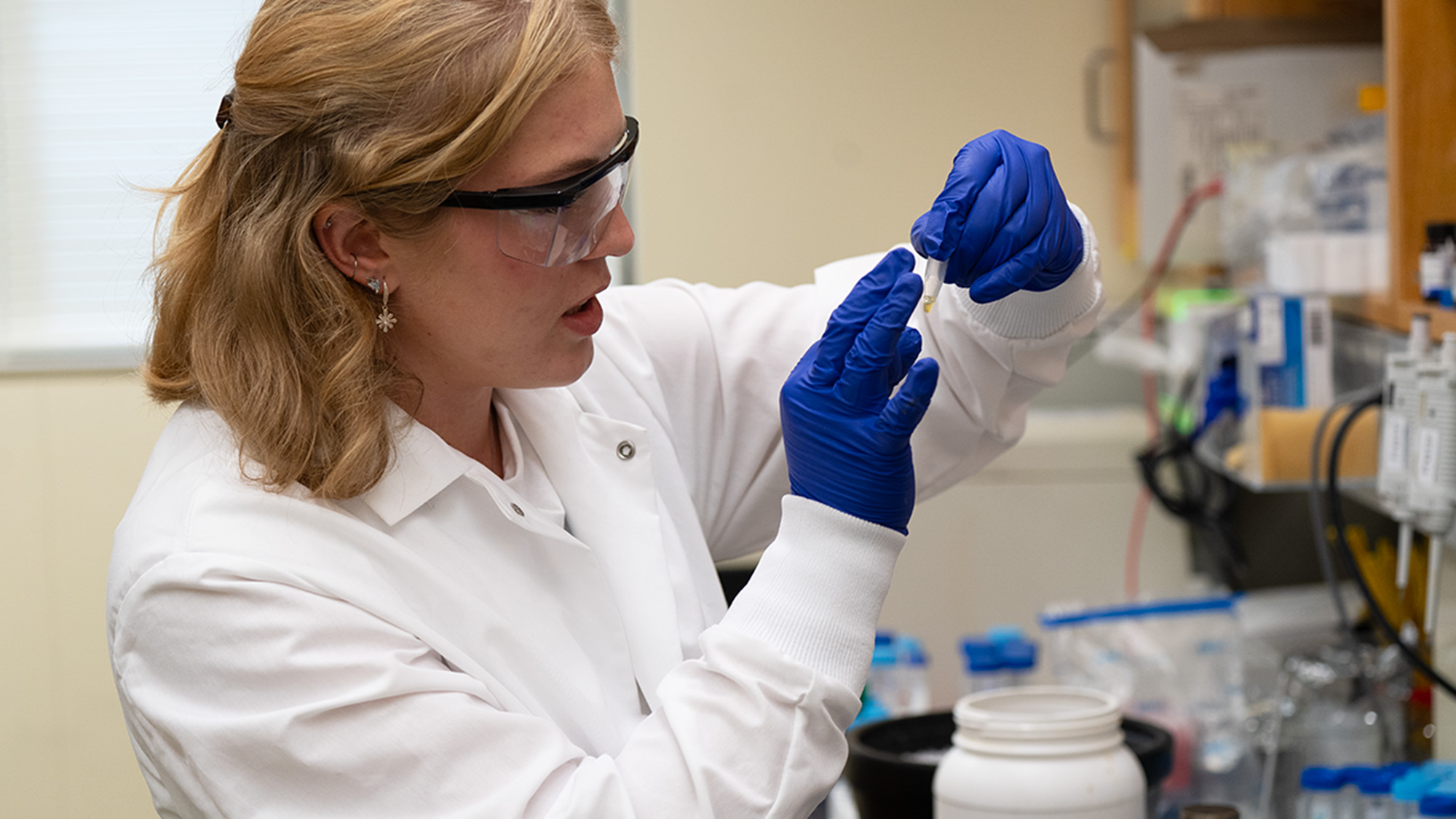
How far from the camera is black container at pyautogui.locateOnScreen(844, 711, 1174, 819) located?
1.36m

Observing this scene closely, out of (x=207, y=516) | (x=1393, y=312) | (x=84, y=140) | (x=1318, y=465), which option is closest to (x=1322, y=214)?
(x=1393, y=312)

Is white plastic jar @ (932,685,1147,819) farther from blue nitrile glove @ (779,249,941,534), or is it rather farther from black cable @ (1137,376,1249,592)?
black cable @ (1137,376,1249,592)

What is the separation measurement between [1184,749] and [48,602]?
2352mm

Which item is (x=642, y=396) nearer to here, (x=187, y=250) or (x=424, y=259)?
(x=424, y=259)

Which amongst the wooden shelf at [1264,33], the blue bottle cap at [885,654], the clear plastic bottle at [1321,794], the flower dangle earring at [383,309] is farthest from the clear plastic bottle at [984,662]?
the wooden shelf at [1264,33]

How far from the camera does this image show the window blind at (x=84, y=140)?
9.34ft

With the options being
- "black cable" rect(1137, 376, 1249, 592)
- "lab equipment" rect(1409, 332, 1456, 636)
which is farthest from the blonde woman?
"black cable" rect(1137, 376, 1249, 592)

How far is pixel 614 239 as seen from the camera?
40.3 inches

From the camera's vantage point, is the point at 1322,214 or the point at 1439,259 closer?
the point at 1439,259

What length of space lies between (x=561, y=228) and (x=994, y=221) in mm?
363

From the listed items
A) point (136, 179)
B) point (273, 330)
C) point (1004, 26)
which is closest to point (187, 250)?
point (273, 330)

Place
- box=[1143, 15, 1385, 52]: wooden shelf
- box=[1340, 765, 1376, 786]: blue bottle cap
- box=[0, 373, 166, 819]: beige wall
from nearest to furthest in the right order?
box=[1340, 765, 1376, 786]: blue bottle cap, box=[1143, 15, 1385, 52]: wooden shelf, box=[0, 373, 166, 819]: beige wall

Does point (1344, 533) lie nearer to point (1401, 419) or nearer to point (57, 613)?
point (1401, 419)

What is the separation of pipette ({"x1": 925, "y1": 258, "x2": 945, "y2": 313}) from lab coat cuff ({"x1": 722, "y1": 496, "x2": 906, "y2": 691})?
22cm
